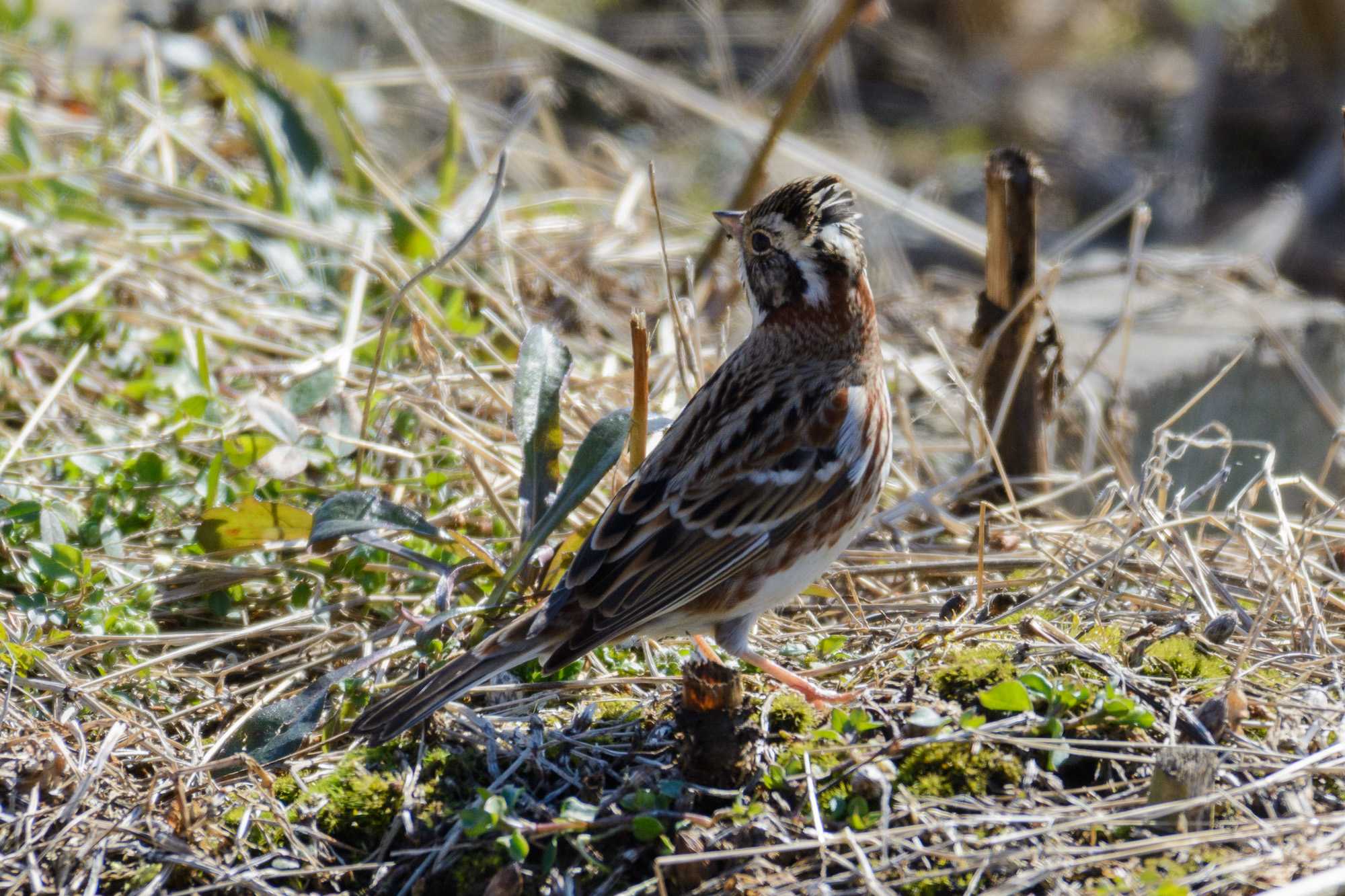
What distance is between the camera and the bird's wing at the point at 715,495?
355cm

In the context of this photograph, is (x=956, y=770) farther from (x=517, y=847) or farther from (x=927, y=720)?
(x=517, y=847)

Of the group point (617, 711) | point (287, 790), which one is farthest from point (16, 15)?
point (617, 711)

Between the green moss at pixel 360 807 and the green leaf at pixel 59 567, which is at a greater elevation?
the green leaf at pixel 59 567

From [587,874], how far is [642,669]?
944 millimetres

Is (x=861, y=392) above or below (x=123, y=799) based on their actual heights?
above

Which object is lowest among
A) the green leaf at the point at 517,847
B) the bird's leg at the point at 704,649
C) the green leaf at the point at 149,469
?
the green leaf at the point at 517,847

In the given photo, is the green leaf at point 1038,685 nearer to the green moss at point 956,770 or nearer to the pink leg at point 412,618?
the green moss at point 956,770

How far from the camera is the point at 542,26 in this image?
6.89 metres

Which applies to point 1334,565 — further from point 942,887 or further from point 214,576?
point 214,576

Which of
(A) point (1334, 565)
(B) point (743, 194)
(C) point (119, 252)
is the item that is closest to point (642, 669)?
(A) point (1334, 565)

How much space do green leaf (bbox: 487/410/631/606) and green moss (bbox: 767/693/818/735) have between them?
2.71 feet

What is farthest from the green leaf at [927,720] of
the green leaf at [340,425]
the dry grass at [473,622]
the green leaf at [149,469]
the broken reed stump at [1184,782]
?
the green leaf at [149,469]

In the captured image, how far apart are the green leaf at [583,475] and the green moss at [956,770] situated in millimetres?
1201

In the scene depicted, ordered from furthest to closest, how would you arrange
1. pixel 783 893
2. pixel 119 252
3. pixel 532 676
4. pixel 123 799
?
pixel 119 252, pixel 532 676, pixel 123 799, pixel 783 893
